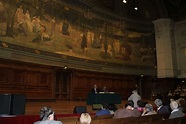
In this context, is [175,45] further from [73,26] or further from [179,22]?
[73,26]

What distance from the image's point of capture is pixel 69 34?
1593 cm

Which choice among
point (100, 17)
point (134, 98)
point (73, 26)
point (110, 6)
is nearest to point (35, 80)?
point (73, 26)

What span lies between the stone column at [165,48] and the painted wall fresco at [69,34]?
1.46m

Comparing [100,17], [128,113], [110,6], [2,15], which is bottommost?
[128,113]

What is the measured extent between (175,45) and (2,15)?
16.8m

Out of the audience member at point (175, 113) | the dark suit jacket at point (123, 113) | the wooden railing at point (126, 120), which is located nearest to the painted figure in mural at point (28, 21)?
the wooden railing at point (126, 120)

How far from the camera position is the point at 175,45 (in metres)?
21.1

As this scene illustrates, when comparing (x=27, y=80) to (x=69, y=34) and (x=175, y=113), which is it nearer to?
(x=69, y=34)

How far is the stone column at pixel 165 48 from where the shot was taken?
19.9 meters

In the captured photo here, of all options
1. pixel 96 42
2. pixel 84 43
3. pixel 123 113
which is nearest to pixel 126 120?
pixel 123 113

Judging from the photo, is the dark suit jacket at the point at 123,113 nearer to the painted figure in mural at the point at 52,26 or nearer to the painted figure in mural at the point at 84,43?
the painted figure in mural at the point at 52,26

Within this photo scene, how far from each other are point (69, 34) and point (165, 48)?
10180mm

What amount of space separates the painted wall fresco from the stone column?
1.46m

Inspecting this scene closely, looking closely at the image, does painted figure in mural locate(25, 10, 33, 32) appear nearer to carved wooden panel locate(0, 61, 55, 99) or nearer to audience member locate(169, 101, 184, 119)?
carved wooden panel locate(0, 61, 55, 99)
